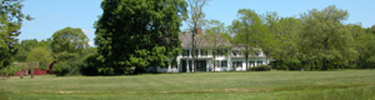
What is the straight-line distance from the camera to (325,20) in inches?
2255

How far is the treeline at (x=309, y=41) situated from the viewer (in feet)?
179

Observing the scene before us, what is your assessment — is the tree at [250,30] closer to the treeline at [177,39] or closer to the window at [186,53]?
the treeline at [177,39]

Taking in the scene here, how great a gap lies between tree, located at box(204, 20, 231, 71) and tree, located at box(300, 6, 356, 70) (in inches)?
518

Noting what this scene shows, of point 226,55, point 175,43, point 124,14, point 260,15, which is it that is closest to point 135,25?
point 124,14

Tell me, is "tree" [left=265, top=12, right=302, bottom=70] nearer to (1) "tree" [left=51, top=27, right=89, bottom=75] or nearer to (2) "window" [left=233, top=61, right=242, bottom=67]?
(2) "window" [left=233, top=61, right=242, bottom=67]

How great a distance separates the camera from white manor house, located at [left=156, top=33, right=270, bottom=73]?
59688 millimetres

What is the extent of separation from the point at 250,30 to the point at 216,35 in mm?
6482

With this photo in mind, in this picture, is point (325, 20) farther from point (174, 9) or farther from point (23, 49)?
point (23, 49)

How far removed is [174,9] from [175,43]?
15.6ft

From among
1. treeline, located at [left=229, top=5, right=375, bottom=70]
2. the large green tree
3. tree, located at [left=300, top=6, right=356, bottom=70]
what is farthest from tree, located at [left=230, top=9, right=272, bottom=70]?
the large green tree

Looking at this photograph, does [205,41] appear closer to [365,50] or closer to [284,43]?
[284,43]

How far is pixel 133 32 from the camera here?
45.4m

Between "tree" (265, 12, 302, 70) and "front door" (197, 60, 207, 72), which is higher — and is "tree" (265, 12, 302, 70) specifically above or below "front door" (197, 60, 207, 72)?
above

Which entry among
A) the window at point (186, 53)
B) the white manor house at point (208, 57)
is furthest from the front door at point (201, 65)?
the window at point (186, 53)
